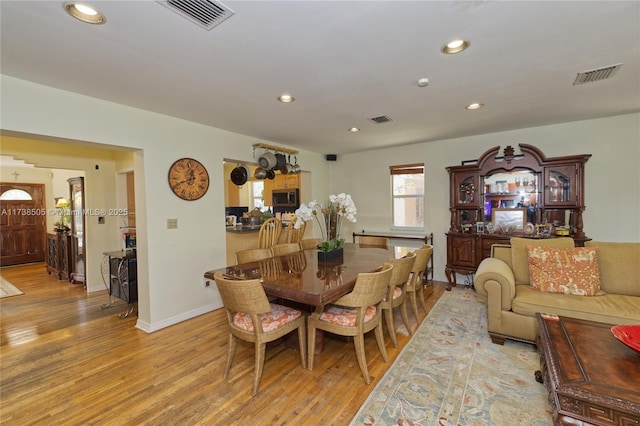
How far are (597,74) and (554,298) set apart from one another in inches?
77.9

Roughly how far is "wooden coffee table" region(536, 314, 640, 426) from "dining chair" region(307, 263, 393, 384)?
1073 mm

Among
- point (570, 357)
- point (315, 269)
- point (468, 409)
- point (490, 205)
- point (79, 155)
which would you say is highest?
point (79, 155)

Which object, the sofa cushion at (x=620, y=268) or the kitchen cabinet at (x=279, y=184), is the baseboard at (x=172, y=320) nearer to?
the kitchen cabinet at (x=279, y=184)

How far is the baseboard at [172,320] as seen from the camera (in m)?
3.14

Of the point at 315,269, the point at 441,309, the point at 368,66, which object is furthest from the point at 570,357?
the point at 368,66

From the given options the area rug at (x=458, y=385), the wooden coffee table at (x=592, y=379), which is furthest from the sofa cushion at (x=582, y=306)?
the wooden coffee table at (x=592, y=379)

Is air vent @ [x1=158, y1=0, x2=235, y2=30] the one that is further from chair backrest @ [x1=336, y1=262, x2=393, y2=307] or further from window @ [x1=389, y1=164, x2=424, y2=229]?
window @ [x1=389, y1=164, x2=424, y2=229]

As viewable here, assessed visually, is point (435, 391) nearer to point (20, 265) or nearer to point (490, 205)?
point (490, 205)

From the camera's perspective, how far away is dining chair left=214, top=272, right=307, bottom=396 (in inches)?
75.9

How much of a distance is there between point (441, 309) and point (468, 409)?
6.02ft

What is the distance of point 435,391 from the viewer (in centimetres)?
204

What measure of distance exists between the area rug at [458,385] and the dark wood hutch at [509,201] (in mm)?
1621

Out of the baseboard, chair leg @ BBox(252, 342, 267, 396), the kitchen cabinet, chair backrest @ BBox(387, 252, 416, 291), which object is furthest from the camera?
the kitchen cabinet

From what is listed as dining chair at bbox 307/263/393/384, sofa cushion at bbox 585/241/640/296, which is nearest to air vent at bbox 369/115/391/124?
dining chair at bbox 307/263/393/384
